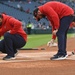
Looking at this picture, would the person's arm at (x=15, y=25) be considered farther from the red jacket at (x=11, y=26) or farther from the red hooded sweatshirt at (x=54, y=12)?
the red hooded sweatshirt at (x=54, y=12)

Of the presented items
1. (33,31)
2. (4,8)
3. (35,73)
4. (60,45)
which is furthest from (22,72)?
(4,8)

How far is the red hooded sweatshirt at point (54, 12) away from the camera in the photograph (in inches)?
323

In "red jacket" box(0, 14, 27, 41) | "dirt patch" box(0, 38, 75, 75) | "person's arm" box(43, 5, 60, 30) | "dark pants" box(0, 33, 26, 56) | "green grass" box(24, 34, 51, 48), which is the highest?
"person's arm" box(43, 5, 60, 30)

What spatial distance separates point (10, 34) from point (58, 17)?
1.29m

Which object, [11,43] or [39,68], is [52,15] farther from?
[39,68]

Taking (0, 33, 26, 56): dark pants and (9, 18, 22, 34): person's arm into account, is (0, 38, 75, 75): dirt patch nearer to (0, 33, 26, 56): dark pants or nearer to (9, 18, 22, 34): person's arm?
(0, 33, 26, 56): dark pants

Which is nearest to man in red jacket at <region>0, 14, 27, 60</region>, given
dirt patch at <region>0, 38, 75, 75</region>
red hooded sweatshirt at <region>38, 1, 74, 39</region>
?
red hooded sweatshirt at <region>38, 1, 74, 39</region>

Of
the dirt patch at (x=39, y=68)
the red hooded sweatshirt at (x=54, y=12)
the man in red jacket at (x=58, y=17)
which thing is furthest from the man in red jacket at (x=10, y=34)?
the dirt patch at (x=39, y=68)

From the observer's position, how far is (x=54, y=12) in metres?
8.24

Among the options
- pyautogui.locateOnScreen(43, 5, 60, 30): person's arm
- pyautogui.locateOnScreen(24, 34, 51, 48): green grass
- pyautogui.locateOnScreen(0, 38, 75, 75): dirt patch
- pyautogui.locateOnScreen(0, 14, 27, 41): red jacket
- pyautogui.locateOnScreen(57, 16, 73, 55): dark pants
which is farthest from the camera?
pyautogui.locateOnScreen(24, 34, 51, 48): green grass

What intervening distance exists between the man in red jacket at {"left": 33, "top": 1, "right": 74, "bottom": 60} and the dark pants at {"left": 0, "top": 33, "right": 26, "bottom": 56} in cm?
78

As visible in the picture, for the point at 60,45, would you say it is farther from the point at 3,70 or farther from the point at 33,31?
the point at 33,31

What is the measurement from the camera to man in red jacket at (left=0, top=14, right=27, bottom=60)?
8562 mm

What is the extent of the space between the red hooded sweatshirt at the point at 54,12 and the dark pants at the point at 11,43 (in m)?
0.99
